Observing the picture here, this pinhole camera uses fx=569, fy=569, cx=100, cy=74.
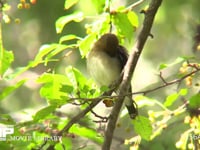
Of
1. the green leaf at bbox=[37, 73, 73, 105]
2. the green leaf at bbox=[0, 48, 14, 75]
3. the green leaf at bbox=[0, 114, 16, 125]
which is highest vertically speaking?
the green leaf at bbox=[0, 48, 14, 75]

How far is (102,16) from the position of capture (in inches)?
97.3

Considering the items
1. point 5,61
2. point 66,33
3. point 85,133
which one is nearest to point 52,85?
point 5,61

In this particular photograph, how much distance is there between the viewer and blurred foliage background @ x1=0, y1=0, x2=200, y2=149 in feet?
16.0

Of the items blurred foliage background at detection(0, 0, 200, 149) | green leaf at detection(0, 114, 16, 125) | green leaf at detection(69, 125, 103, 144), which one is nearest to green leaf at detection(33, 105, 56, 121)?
green leaf at detection(0, 114, 16, 125)

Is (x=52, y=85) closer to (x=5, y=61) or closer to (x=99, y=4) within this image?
(x=5, y=61)

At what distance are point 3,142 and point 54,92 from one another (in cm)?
35

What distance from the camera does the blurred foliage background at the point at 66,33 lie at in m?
4.87

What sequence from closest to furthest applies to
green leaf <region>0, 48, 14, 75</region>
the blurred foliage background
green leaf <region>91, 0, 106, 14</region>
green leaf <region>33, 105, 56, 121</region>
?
green leaf <region>33, 105, 56, 121</region>, green leaf <region>0, 48, 14, 75</region>, green leaf <region>91, 0, 106, 14</region>, the blurred foliage background

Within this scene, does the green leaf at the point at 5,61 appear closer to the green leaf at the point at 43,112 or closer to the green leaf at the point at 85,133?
the green leaf at the point at 43,112

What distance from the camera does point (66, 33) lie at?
4.81 m

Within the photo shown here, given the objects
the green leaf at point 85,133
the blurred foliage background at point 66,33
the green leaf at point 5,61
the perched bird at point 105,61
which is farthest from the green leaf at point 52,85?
the blurred foliage background at point 66,33

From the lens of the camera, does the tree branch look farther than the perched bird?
No

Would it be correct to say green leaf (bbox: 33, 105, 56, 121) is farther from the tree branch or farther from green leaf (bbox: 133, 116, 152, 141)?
green leaf (bbox: 133, 116, 152, 141)

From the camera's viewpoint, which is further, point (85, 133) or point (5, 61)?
point (85, 133)
